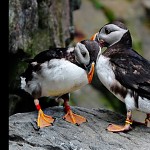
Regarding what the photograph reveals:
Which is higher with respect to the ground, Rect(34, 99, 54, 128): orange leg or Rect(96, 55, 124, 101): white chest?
Rect(96, 55, 124, 101): white chest

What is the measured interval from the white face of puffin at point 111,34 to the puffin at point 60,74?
44cm

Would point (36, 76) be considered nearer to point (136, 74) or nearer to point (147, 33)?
point (136, 74)

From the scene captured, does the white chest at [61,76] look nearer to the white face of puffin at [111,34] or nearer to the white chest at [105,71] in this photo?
the white chest at [105,71]

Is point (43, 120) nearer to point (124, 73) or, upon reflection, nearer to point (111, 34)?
point (124, 73)

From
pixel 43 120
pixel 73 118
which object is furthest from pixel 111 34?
pixel 43 120

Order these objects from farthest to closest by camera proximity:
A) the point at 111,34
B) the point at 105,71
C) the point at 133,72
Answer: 1. the point at 111,34
2. the point at 105,71
3. the point at 133,72

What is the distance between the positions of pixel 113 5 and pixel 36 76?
665cm

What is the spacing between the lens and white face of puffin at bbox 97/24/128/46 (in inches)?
182

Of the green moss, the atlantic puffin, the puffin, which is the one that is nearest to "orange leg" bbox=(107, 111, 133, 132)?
the atlantic puffin

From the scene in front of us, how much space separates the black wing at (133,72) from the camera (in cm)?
428

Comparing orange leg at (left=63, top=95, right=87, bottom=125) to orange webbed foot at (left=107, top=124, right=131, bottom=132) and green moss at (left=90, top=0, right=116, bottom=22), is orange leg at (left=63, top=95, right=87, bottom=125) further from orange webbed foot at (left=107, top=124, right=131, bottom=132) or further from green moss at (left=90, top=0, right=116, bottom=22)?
green moss at (left=90, top=0, right=116, bottom=22)

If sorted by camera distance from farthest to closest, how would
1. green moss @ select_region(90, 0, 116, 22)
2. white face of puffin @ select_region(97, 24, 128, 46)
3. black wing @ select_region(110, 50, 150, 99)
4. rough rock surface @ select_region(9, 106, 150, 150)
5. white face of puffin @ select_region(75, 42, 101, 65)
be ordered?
green moss @ select_region(90, 0, 116, 22) < white face of puffin @ select_region(97, 24, 128, 46) < black wing @ select_region(110, 50, 150, 99) < white face of puffin @ select_region(75, 42, 101, 65) < rough rock surface @ select_region(9, 106, 150, 150)

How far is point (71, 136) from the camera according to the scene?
4.14 m

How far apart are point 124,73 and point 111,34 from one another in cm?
51
